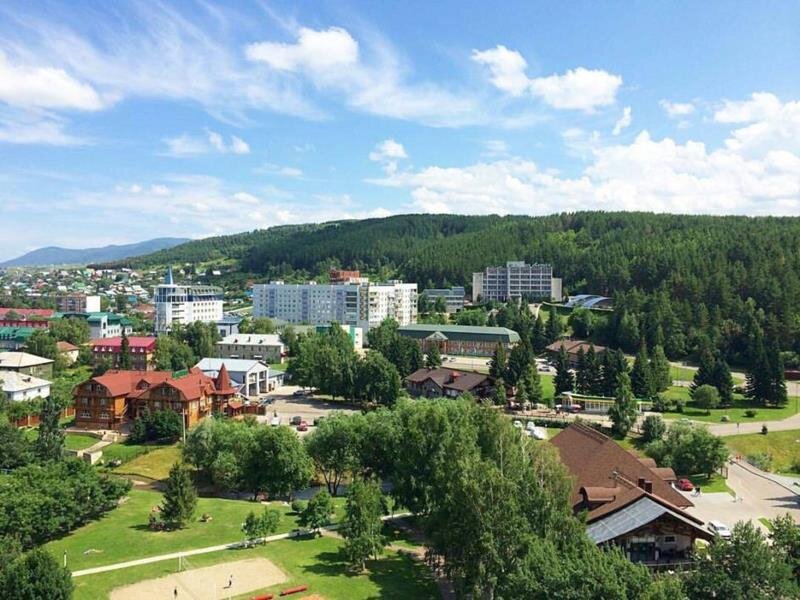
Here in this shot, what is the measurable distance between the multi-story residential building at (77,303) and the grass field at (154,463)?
126689 mm

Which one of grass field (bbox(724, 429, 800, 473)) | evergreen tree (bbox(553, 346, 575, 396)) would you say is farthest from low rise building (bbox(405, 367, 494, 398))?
grass field (bbox(724, 429, 800, 473))

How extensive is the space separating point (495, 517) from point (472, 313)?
96.8 metres

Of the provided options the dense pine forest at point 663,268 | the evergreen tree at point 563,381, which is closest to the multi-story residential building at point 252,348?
the evergreen tree at point 563,381

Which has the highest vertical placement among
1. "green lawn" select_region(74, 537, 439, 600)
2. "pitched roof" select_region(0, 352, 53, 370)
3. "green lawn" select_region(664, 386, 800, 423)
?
"pitched roof" select_region(0, 352, 53, 370)

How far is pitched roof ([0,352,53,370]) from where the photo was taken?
252 feet

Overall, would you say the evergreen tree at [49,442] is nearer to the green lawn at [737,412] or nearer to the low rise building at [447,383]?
the low rise building at [447,383]

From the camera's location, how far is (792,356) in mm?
80062

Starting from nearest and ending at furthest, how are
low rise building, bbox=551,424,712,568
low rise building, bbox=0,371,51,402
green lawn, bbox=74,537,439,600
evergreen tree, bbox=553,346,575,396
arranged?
1. green lawn, bbox=74,537,439,600
2. low rise building, bbox=551,424,712,568
3. low rise building, bbox=0,371,51,402
4. evergreen tree, bbox=553,346,575,396

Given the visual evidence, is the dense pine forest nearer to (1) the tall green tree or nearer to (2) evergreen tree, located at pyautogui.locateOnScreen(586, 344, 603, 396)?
(2) evergreen tree, located at pyautogui.locateOnScreen(586, 344, 603, 396)

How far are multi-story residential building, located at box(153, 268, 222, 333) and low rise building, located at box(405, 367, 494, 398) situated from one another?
62010 millimetres

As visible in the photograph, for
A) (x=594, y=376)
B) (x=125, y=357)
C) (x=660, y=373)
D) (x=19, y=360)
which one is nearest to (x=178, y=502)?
(x=594, y=376)

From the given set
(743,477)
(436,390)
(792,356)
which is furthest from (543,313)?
(743,477)

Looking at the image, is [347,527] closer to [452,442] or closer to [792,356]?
[452,442]

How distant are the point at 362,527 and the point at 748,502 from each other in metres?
23.9
